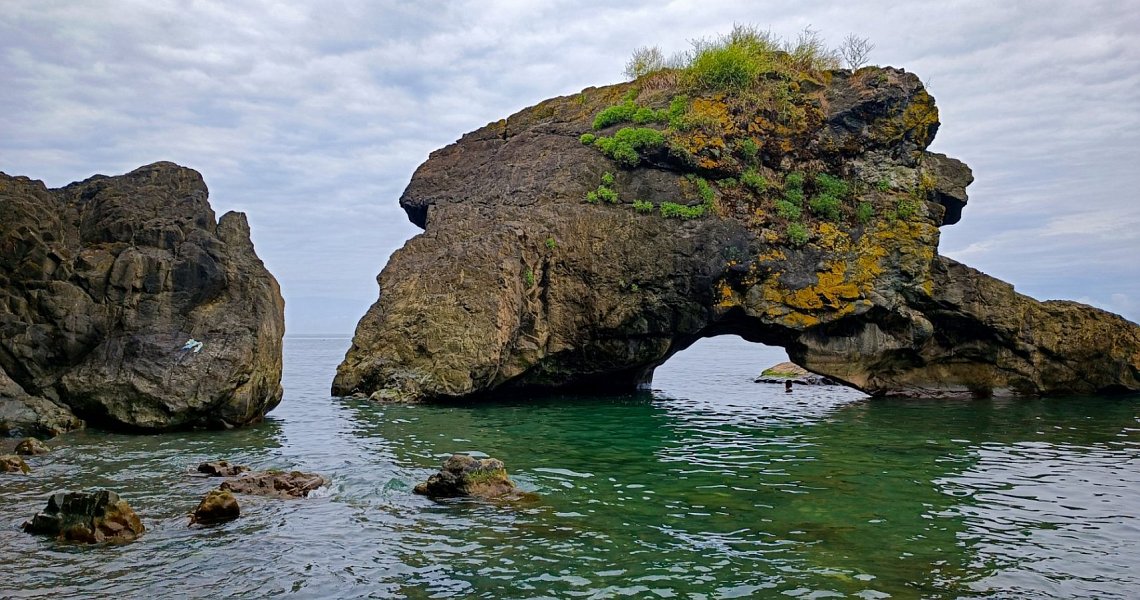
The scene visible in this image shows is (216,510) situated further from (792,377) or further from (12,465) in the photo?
(792,377)

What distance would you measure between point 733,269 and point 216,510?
1873 cm

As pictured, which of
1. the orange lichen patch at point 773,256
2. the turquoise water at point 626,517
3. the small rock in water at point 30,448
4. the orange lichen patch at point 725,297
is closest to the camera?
the turquoise water at point 626,517

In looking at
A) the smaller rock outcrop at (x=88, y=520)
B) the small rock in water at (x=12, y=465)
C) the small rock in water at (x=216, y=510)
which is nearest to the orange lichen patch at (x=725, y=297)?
the small rock in water at (x=216, y=510)

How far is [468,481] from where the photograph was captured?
11.4 m

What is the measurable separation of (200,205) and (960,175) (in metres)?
24.9

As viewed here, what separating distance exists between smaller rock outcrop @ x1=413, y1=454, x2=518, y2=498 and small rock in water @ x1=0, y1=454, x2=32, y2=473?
20.9 feet

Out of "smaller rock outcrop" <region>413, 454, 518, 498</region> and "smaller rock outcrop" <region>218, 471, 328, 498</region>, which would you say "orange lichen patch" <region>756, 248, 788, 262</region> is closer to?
"smaller rock outcrop" <region>413, 454, 518, 498</region>

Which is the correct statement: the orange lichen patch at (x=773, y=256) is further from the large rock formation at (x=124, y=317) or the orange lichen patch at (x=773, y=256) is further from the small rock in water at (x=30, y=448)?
the small rock in water at (x=30, y=448)

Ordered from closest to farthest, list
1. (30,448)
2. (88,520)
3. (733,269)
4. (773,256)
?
(88,520) → (30,448) → (733,269) → (773,256)

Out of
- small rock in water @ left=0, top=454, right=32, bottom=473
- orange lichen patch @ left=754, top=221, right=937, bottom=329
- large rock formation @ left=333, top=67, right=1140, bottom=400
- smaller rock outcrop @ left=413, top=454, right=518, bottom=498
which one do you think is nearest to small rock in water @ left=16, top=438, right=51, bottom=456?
small rock in water @ left=0, top=454, right=32, bottom=473

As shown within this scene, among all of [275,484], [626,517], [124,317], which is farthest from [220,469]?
[626,517]

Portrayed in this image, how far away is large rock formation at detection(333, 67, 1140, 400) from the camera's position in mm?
25266

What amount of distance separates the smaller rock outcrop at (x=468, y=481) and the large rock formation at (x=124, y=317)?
8.25 meters

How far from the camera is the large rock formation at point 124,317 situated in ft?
55.2
